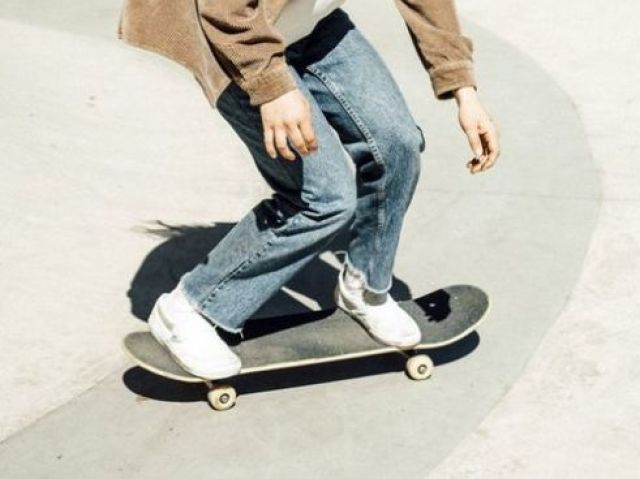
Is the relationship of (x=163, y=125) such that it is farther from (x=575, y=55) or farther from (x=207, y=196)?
(x=575, y=55)

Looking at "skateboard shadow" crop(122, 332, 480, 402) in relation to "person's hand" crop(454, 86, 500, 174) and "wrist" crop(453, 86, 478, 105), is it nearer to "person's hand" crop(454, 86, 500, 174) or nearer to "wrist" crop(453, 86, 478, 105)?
"person's hand" crop(454, 86, 500, 174)

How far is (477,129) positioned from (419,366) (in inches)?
34.5

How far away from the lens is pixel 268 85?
364 centimetres

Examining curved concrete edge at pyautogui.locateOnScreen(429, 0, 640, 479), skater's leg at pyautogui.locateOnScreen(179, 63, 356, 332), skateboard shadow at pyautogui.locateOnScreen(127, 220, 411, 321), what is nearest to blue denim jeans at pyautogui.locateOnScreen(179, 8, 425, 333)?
skater's leg at pyautogui.locateOnScreen(179, 63, 356, 332)

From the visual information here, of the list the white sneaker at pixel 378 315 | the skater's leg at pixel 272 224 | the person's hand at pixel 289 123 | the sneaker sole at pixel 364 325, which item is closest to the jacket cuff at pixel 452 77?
the skater's leg at pixel 272 224

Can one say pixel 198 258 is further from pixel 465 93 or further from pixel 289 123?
pixel 289 123

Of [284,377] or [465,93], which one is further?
[284,377]

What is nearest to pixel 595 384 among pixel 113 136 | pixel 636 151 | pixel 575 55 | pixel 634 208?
pixel 634 208

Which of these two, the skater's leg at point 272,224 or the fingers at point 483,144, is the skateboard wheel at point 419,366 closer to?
the skater's leg at point 272,224

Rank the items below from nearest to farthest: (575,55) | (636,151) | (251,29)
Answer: (251,29)
(636,151)
(575,55)

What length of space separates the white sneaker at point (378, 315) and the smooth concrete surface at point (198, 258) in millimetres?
173

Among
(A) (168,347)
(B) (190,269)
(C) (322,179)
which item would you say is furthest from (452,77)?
(B) (190,269)

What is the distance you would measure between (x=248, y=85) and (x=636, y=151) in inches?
125

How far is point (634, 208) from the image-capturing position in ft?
18.9
